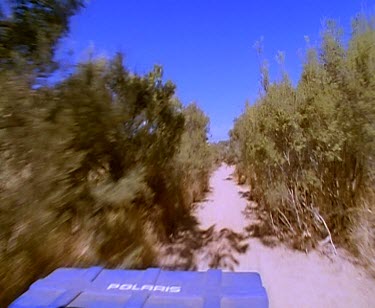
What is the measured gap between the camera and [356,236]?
645 cm

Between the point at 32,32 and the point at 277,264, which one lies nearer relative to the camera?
the point at 32,32

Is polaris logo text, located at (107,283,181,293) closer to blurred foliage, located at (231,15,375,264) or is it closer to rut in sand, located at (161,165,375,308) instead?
rut in sand, located at (161,165,375,308)

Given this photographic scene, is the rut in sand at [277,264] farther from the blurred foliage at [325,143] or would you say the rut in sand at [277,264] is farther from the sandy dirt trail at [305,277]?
the blurred foliage at [325,143]

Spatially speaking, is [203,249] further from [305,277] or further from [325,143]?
[325,143]

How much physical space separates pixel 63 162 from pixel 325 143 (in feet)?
16.9

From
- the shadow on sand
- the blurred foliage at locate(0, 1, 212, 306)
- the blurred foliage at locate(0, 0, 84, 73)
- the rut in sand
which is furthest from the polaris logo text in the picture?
the shadow on sand

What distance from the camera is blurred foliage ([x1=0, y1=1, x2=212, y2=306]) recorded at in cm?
347

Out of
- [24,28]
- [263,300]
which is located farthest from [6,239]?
[263,300]

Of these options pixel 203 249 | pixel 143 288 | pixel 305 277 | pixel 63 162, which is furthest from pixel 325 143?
pixel 143 288

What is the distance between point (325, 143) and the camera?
22.1 ft

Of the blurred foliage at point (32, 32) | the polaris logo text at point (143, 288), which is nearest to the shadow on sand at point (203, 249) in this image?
the polaris logo text at point (143, 288)

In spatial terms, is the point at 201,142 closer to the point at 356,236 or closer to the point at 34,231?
the point at 356,236

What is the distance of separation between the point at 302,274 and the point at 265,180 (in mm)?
3879

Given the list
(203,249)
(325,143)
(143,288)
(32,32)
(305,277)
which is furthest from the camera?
(203,249)
